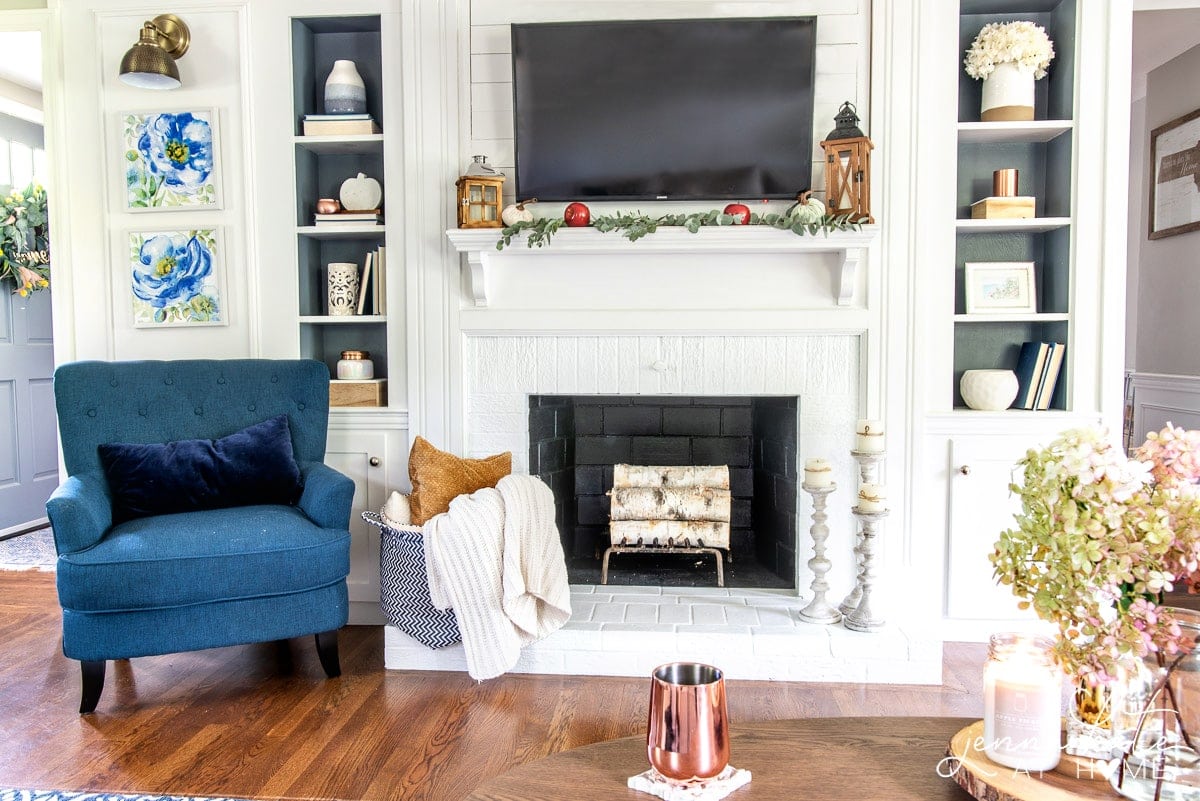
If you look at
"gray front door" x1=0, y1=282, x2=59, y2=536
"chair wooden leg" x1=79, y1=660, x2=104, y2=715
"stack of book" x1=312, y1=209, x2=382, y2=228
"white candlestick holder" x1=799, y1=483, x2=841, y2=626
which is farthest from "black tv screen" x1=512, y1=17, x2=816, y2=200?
"gray front door" x1=0, y1=282, x2=59, y2=536

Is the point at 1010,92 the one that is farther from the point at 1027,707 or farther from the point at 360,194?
the point at 1027,707

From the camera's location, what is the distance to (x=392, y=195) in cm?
297

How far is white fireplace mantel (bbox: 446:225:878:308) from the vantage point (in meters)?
2.69

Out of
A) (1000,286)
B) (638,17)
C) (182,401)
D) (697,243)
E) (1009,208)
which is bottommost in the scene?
(182,401)

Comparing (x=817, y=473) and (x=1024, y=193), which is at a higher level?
(x=1024, y=193)

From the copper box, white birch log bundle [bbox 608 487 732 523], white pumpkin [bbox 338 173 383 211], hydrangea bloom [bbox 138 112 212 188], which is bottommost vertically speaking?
white birch log bundle [bbox 608 487 732 523]

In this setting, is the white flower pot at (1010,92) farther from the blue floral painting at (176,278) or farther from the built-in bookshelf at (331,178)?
the blue floral painting at (176,278)

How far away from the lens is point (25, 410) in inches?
187

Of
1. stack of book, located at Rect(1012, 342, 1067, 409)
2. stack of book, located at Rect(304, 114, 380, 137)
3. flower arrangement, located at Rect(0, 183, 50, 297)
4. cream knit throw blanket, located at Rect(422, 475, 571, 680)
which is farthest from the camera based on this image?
flower arrangement, located at Rect(0, 183, 50, 297)

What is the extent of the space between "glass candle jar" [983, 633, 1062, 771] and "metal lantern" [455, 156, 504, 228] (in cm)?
215

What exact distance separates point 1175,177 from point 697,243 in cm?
297

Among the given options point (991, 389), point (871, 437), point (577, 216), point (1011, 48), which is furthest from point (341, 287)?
point (1011, 48)

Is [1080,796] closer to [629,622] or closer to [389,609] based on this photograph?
[629,622]

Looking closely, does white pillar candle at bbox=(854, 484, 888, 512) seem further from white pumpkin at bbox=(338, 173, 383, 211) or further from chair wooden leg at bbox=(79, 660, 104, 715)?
chair wooden leg at bbox=(79, 660, 104, 715)
